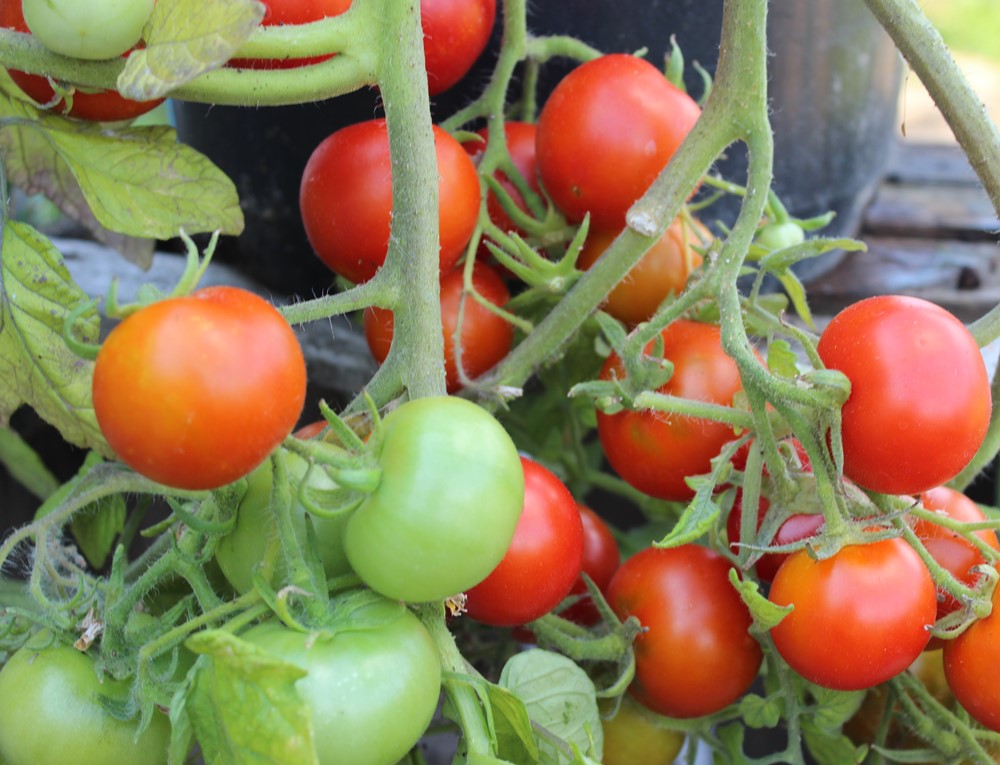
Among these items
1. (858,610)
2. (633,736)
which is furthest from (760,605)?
(633,736)

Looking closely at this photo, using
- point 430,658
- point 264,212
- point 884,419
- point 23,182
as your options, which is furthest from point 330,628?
point 264,212

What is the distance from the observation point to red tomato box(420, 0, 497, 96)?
0.67 m

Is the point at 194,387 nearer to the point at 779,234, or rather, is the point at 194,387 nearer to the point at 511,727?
the point at 511,727

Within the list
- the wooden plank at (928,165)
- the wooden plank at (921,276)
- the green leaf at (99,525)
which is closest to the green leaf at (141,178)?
the green leaf at (99,525)

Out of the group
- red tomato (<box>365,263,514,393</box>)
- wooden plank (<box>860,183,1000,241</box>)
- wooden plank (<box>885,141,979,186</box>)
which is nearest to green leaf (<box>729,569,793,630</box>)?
red tomato (<box>365,263,514,393</box>)

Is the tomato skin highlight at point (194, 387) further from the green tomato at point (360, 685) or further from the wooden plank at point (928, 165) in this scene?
the wooden plank at point (928, 165)

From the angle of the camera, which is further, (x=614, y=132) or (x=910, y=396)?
(x=614, y=132)

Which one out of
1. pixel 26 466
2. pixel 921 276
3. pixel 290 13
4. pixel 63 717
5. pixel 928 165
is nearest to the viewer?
pixel 63 717

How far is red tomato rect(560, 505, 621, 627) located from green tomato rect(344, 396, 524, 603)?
10.8 inches

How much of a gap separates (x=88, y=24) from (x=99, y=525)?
0.40m

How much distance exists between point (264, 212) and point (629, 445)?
46 centimetres

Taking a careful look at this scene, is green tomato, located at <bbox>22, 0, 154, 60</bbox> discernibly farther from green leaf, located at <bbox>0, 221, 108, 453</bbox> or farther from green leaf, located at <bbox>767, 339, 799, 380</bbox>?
green leaf, located at <bbox>767, 339, 799, 380</bbox>

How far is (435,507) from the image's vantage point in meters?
0.39

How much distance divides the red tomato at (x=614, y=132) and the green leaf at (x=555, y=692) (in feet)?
1.01
